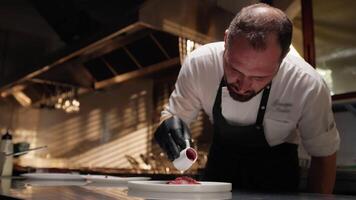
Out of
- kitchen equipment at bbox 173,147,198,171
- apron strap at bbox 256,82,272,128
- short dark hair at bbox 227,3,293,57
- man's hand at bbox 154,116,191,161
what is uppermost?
short dark hair at bbox 227,3,293,57

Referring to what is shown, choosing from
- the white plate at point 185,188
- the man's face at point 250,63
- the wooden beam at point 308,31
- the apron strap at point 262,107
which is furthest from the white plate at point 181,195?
the wooden beam at point 308,31

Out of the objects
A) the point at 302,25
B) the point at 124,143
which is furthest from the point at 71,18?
the point at 302,25

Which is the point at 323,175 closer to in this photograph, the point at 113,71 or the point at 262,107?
the point at 262,107

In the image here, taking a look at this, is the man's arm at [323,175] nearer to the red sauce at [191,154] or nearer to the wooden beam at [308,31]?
the red sauce at [191,154]

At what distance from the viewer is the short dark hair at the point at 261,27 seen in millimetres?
985

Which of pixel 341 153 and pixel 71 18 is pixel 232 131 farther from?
pixel 71 18

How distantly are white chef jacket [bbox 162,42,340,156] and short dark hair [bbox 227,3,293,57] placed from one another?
0.77 ft

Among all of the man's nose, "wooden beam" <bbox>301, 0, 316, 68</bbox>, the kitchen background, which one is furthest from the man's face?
"wooden beam" <bbox>301, 0, 316, 68</bbox>

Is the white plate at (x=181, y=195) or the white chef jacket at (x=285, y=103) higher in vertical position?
the white chef jacket at (x=285, y=103)

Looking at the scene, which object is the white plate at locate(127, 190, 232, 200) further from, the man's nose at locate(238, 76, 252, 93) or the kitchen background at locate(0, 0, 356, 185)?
the kitchen background at locate(0, 0, 356, 185)

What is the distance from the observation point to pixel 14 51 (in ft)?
13.9

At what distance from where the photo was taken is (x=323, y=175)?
1.23 m

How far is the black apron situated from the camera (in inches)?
51.3

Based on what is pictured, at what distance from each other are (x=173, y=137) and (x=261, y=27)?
1.15ft
